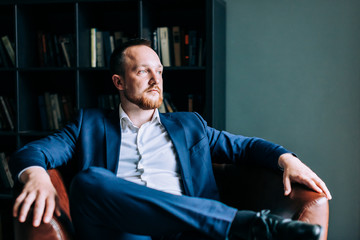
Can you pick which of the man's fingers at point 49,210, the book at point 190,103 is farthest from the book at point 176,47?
the man's fingers at point 49,210

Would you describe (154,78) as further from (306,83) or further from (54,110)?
(306,83)

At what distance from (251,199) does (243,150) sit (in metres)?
0.27

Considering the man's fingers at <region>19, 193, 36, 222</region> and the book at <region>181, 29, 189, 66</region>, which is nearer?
the man's fingers at <region>19, 193, 36, 222</region>

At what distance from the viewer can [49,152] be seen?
1.57m

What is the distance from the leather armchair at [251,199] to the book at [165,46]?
2.77ft

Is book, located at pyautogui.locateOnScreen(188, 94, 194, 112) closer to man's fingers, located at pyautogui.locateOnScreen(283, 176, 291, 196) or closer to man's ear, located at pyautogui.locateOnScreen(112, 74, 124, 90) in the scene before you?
man's ear, located at pyautogui.locateOnScreen(112, 74, 124, 90)

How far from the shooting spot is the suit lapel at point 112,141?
1.65 metres

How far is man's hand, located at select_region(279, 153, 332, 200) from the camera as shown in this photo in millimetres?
1369

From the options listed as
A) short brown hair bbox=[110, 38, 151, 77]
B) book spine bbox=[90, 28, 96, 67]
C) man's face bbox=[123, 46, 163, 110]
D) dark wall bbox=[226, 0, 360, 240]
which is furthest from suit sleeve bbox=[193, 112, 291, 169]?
book spine bbox=[90, 28, 96, 67]

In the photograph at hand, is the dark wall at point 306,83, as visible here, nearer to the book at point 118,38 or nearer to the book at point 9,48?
the book at point 118,38

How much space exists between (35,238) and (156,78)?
95 cm

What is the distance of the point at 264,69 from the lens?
2.50 metres

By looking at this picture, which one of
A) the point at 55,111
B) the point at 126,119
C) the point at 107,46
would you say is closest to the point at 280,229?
the point at 126,119

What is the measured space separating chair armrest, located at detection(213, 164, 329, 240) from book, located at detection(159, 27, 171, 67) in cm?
85
